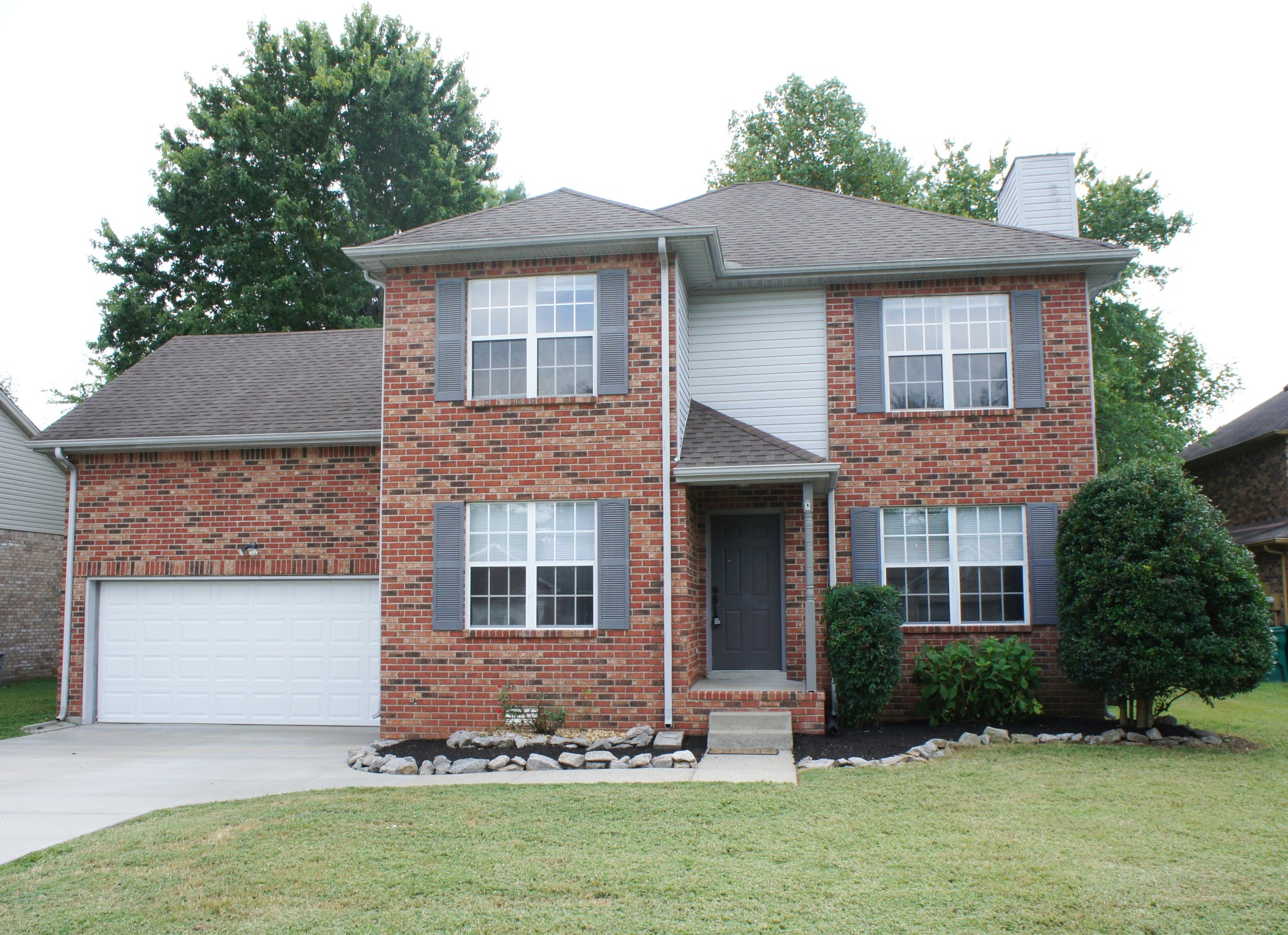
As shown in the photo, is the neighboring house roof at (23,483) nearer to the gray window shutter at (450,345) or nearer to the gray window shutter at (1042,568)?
the gray window shutter at (450,345)

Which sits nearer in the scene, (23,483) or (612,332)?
(612,332)

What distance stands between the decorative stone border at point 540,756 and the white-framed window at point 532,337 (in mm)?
3637

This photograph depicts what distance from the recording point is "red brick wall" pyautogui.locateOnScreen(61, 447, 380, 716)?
12680 millimetres

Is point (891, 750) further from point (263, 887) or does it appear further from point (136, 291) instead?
point (136, 291)

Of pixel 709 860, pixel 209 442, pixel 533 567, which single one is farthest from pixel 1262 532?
pixel 209 442

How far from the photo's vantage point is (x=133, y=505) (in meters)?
13.1

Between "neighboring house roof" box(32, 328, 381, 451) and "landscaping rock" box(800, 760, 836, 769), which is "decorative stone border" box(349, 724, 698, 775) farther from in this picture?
"neighboring house roof" box(32, 328, 381, 451)

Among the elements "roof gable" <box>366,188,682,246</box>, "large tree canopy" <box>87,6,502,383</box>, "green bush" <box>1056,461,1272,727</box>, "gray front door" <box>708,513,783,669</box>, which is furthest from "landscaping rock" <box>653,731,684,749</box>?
"large tree canopy" <box>87,6,502,383</box>

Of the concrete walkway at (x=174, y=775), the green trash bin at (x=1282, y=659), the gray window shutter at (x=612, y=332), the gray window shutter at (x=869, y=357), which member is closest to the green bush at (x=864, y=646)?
the concrete walkway at (x=174, y=775)

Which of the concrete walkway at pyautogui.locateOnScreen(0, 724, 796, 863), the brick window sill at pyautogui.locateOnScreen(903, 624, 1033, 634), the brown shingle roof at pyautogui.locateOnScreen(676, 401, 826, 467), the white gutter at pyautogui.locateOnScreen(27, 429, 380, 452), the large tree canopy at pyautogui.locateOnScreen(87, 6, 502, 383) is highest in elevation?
the large tree canopy at pyautogui.locateOnScreen(87, 6, 502, 383)

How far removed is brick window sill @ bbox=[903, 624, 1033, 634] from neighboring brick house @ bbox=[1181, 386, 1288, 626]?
32.2 ft

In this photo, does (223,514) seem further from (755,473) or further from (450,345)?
(755,473)

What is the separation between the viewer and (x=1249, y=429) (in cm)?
2345

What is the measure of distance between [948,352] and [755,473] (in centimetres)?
307
